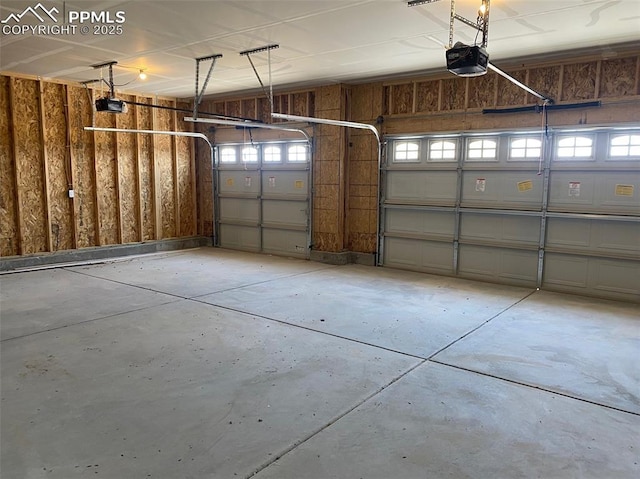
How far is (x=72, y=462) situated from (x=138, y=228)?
7.03 metres

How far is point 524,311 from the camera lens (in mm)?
5414

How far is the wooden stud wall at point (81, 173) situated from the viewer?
7.43m

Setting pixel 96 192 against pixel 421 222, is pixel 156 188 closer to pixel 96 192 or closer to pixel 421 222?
pixel 96 192

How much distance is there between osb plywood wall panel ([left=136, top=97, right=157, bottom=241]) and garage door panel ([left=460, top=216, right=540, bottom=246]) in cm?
576

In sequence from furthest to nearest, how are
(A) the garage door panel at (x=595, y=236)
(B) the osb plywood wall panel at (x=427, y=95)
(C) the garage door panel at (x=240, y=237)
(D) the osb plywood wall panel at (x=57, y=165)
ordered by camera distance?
(C) the garage door panel at (x=240, y=237)
(D) the osb plywood wall panel at (x=57, y=165)
(B) the osb plywood wall panel at (x=427, y=95)
(A) the garage door panel at (x=595, y=236)

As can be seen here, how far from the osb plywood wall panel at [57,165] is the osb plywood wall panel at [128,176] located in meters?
0.90

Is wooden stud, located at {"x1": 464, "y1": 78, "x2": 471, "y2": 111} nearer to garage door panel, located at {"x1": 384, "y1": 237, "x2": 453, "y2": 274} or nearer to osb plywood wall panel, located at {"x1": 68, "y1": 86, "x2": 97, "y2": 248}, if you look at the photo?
garage door panel, located at {"x1": 384, "y1": 237, "x2": 453, "y2": 274}

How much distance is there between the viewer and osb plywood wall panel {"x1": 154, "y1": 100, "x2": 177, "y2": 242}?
9.21 meters

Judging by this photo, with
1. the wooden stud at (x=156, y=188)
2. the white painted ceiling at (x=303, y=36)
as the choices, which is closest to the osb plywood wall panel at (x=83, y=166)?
the white painted ceiling at (x=303, y=36)

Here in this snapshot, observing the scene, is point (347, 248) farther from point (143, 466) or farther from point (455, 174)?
point (143, 466)

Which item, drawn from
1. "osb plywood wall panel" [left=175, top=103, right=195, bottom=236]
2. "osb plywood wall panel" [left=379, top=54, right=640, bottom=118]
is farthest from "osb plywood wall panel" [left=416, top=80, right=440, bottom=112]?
"osb plywood wall panel" [left=175, top=103, right=195, bottom=236]

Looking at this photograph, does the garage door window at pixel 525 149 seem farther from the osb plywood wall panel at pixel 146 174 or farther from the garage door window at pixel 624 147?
the osb plywood wall panel at pixel 146 174

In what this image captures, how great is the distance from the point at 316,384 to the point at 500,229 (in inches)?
174

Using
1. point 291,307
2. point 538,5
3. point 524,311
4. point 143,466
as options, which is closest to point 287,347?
point 291,307
